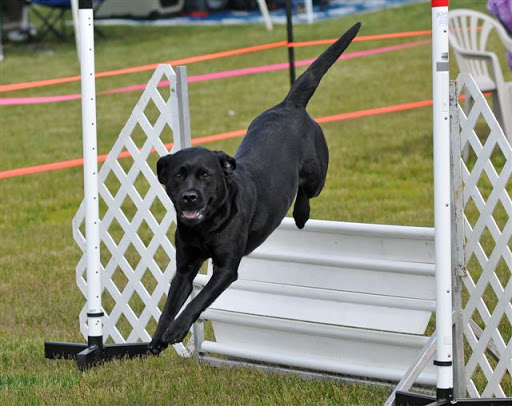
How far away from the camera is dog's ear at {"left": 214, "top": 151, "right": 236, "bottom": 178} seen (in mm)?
3352

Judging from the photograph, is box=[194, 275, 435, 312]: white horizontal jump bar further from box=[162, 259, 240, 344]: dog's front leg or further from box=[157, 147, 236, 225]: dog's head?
box=[157, 147, 236, 225]: dog's head

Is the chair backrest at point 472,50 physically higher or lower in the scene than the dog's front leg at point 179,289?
higher

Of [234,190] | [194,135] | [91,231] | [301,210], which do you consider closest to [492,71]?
[194,135]

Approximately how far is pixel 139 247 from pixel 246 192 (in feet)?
4.69

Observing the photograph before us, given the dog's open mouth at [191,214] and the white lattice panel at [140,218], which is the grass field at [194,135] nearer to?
the white lattice panel at [140,218]

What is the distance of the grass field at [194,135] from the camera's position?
419 cm

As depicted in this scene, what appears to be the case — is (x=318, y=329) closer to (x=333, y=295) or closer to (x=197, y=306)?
(x=333, y=295)

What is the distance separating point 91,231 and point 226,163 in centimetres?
131

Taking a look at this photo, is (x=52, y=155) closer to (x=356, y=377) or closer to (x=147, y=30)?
(x=356, y=377)

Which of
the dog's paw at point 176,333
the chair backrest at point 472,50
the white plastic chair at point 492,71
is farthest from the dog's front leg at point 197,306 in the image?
the chair backrest at point 472,50

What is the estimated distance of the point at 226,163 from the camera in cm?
337

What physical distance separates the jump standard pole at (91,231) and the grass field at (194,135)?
8cm

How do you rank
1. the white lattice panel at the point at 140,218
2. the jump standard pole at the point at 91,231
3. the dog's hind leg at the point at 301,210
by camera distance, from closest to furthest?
the dog's hind leg at the point at 301,210 → the jump standard pole at the point at 91,231 → the white lattice panel at the point at 140,218

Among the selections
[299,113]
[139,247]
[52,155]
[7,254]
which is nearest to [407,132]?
[52,155]
